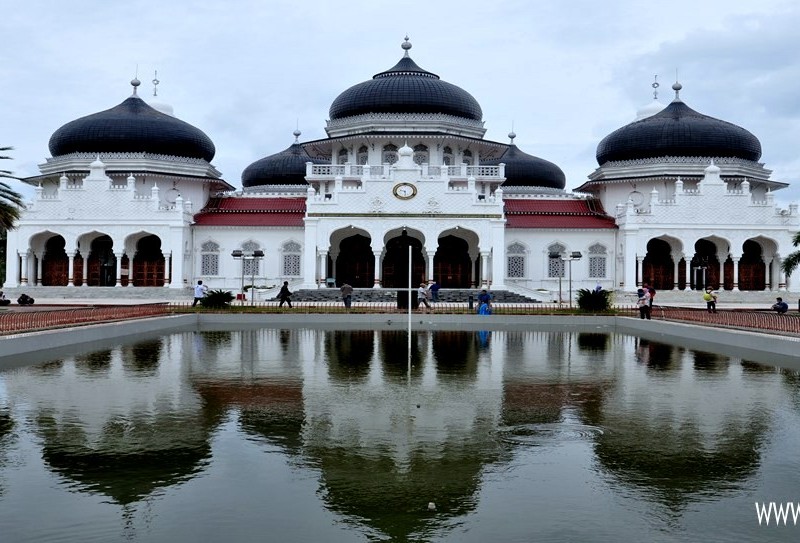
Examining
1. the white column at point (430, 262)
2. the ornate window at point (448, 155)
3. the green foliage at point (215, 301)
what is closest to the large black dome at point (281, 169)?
the ornate window at point (448, 155)

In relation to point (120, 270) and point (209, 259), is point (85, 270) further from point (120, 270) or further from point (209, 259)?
point (209, 259)

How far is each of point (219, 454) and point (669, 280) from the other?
43.3m

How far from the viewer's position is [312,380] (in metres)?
12.8

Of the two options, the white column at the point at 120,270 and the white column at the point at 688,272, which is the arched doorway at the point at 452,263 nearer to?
the white column at the point at 688,272

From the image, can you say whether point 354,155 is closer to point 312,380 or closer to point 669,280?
point 669,280

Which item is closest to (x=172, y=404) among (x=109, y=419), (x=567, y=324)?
(x=109, y=419)

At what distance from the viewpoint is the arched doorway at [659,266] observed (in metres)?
47.0

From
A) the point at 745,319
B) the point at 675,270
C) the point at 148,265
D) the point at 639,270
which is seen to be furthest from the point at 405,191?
the point at 745,319

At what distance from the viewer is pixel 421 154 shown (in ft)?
161

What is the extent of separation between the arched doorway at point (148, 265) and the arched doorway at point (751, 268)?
114 feet

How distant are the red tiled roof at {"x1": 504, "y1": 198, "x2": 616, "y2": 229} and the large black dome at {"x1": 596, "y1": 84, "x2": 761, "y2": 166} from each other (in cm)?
426

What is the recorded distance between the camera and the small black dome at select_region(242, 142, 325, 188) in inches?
2261

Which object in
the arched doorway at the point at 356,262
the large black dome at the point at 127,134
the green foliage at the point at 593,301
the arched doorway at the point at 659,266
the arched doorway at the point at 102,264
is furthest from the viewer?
the large black dome at the point at 127,134

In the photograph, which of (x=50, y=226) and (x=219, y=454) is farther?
(x=50, y=226)
